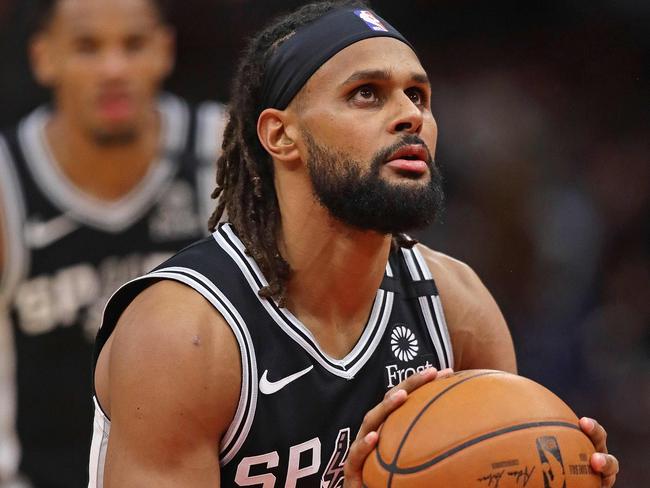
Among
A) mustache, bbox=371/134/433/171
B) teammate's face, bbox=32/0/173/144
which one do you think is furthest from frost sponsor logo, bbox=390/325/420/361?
teammate's face, bbox=32/0/173/144

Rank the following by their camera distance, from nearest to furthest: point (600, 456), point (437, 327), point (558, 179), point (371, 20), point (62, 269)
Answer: point (600, 456), point (371, 20), point (437, 327), point (62, 269), point (558, 179)

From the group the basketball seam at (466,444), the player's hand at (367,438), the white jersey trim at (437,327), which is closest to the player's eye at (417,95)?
the white jersey trim at (437,327)

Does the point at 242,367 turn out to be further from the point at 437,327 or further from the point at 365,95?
the point at 365,95

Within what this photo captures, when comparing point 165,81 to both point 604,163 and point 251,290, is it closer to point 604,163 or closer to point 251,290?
point 251,290

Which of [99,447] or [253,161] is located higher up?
[253,161]

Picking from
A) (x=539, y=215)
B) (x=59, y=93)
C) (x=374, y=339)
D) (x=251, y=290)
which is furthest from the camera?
(x=539, y=215)

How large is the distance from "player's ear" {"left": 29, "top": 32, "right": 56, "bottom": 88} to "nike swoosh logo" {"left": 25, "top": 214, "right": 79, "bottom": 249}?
29.5 inches

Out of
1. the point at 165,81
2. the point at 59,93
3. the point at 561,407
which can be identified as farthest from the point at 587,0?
the point at 561,407

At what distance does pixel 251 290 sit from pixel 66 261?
2415 mm

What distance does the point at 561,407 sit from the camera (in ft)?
11.0

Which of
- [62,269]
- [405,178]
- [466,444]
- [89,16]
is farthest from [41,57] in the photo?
[466,444]

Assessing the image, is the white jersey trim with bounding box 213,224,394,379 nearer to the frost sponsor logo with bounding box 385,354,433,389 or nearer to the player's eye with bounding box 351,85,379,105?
the frost sponsor logo with bounding box 385,354,433,389

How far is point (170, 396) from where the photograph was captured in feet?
10.9

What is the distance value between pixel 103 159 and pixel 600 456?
3.53 m
